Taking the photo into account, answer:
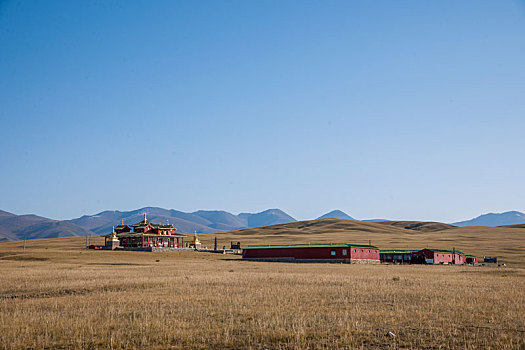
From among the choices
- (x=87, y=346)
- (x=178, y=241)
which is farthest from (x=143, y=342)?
(x=178, y=241)

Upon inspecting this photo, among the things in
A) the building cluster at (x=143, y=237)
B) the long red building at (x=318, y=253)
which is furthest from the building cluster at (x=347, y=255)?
the building cluster at (x=143, y=237)

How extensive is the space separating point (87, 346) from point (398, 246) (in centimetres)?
11915

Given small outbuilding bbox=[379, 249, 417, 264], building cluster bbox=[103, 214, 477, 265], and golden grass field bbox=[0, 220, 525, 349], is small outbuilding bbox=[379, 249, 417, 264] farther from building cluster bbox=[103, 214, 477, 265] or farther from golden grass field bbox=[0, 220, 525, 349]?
golden grass field bbox=[0, 220, 525, 349]

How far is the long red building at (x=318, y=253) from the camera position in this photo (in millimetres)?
81056

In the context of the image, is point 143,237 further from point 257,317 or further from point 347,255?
point 257,317

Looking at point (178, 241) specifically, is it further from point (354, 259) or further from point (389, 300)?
point (389, 300)

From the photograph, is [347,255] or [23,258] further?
[347,255]

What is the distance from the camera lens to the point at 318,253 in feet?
274

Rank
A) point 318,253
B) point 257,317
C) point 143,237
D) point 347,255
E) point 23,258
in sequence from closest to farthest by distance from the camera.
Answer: point 257,317 < point 23,258 < point 347,255 < point 318,253 < point 143,237

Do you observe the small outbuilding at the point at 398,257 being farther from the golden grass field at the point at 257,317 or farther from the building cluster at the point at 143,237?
the golden grass field at the point at 257,317

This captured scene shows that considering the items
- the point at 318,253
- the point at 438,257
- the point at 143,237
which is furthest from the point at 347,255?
the point at 143,237

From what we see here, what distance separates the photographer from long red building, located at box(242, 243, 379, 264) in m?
81.1

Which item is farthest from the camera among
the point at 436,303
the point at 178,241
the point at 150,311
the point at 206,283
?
the point at 178,241

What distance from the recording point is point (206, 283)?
108 ft
